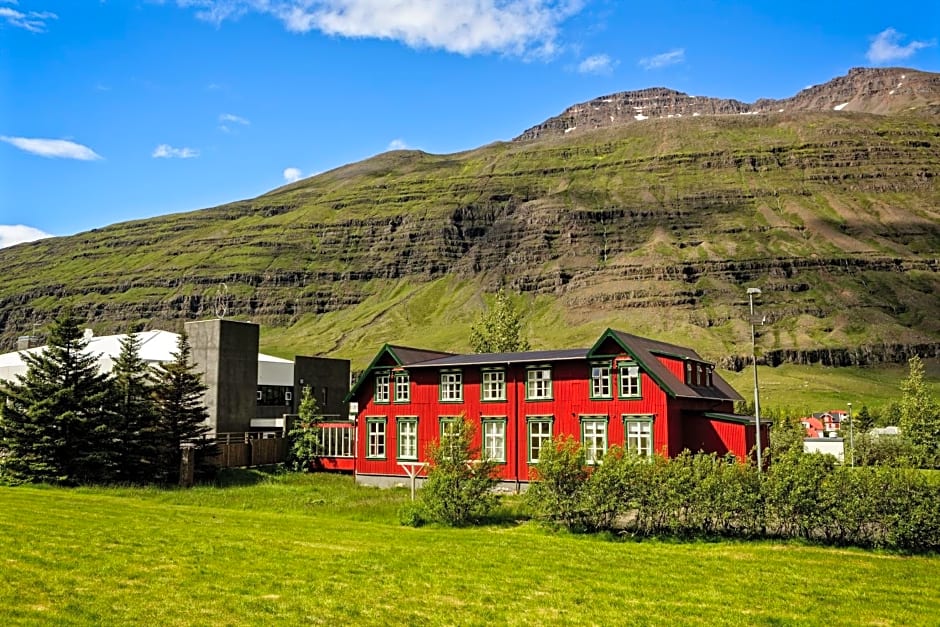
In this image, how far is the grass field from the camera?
14.3 m

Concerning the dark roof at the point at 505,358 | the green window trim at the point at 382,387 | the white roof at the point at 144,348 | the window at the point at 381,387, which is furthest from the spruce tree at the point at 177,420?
the white roof at the point at 144,348

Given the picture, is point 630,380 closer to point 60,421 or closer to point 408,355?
point 408,355

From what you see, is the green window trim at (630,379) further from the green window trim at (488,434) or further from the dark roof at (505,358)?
the green window trim at (488,434)

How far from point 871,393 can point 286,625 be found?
697 feet

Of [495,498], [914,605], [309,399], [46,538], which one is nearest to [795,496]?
[914,605]

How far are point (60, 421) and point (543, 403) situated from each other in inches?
978

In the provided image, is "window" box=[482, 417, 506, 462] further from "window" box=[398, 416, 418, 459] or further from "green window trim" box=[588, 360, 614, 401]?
"green window trim" box=[588, 360, 614, 401]

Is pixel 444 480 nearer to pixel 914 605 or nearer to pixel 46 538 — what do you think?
pixel 46 538

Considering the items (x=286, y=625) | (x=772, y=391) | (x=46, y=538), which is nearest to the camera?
(x=286, y=625)

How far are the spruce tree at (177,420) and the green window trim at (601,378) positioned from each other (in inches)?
864

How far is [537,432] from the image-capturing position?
41938 millimetres

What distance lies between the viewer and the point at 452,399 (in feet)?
147

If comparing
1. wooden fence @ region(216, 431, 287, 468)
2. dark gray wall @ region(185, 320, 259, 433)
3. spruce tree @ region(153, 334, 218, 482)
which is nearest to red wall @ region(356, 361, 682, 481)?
wooden fence @ region(216, 431, 287, 468)

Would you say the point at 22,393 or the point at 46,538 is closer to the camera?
the point at 46,538
